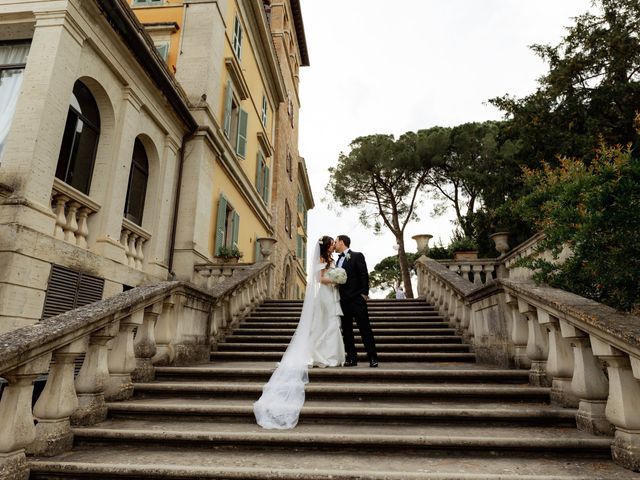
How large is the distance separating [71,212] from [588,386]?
691cm

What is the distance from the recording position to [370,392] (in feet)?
12.1

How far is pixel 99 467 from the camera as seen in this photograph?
2453 millimetres

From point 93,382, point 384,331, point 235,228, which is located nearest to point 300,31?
point 235,228

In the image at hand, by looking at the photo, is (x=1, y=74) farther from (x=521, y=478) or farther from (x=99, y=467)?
(x=521, y=478)

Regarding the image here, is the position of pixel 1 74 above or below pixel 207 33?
below

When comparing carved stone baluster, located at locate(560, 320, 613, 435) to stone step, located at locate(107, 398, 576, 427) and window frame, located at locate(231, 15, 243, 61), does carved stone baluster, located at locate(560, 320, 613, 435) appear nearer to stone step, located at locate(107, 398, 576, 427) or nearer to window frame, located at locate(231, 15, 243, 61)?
stone step, located at locate(107, 398, 576, 427)

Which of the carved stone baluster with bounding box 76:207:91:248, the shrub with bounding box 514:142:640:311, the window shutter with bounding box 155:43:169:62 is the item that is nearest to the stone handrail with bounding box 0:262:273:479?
the carved stone baluster with bounding box 76:207:91:248

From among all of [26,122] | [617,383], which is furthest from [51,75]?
[617,383]

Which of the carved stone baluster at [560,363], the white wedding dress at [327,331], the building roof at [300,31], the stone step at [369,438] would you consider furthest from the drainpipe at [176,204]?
the building roof at [300,31]

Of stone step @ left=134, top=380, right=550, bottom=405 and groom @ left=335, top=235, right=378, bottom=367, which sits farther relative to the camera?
groom @ left=335, top=235, right=378, bottom=367

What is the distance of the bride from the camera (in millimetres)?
3240

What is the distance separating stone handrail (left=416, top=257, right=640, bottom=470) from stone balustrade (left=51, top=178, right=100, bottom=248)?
607 cm

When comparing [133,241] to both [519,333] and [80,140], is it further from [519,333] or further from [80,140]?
[519,333]

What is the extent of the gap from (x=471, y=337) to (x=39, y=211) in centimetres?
627
